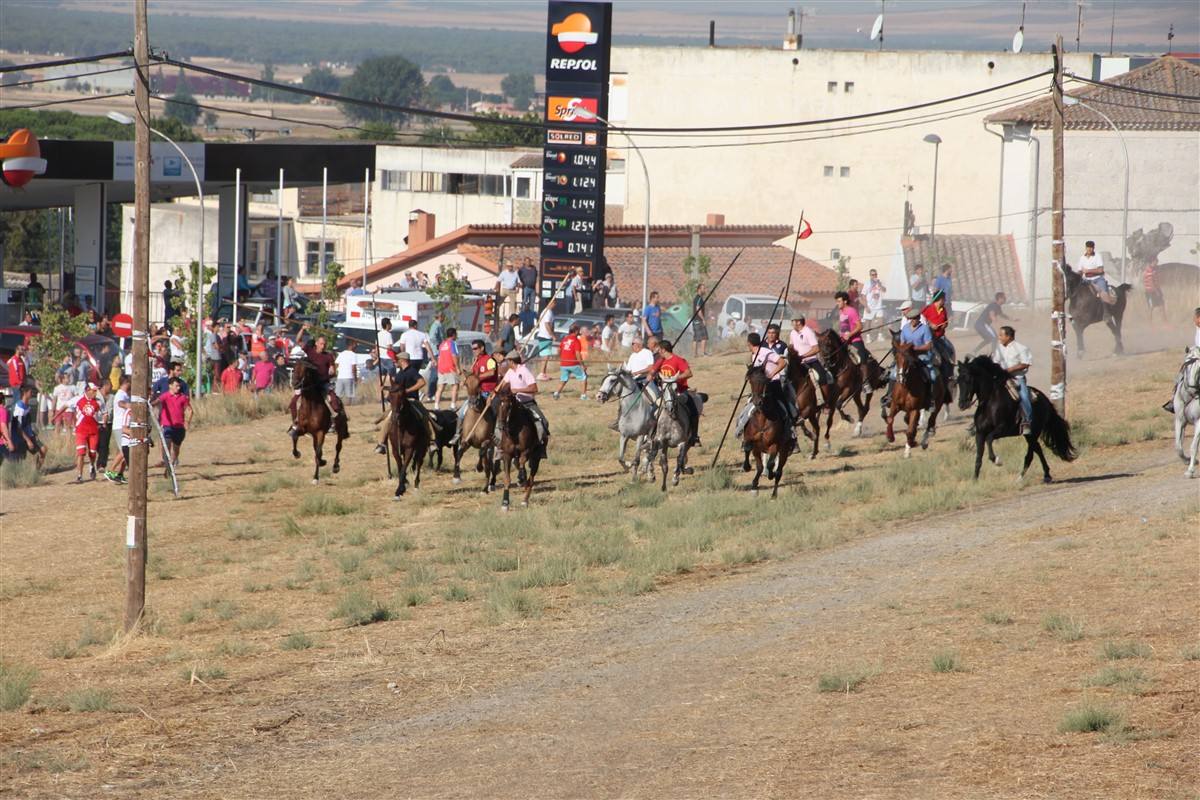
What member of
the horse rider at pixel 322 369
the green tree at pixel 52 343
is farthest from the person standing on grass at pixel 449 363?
the green tree at pixel 52 343

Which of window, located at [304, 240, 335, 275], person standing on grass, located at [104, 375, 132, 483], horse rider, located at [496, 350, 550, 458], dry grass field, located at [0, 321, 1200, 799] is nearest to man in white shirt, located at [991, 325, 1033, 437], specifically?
dry grass field, located at [0, 321, 1200, 799]

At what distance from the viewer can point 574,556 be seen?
2297 cm

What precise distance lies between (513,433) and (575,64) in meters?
28.0

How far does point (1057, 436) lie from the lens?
25969mm

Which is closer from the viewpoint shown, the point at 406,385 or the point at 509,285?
the point at 406,385

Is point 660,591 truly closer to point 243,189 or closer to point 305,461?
point 305,461

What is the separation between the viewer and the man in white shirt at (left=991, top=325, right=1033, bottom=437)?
2531 cm

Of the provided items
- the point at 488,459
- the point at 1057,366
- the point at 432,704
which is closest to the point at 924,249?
the point at 1057,366

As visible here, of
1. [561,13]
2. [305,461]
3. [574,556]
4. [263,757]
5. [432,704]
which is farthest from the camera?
[561,13]

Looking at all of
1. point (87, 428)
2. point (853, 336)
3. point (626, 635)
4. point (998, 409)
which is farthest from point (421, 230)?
point (626, 635)

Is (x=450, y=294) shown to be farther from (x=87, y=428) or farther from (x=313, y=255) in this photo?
(x=313, y=255)

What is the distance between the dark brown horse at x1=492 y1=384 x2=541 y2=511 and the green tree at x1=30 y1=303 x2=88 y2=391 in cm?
1482

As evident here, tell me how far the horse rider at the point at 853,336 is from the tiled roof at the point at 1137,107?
96.8 feet

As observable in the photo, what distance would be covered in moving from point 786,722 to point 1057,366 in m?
16.1
